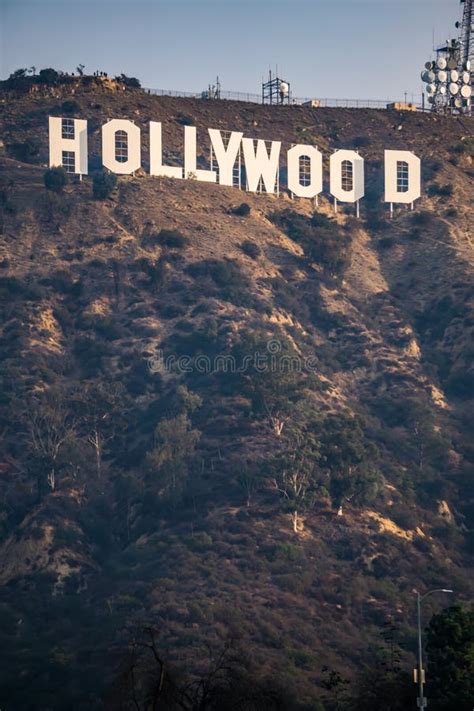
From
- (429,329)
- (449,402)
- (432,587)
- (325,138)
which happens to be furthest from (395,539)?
(325,138)

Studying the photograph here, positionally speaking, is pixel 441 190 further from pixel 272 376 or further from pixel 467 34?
pixel 272 376

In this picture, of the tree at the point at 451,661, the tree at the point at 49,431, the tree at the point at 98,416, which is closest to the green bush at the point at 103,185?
the tree at the point at 98,416

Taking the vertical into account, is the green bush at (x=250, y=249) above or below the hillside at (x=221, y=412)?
above

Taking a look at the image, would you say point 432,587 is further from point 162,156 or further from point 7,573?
point 162,156

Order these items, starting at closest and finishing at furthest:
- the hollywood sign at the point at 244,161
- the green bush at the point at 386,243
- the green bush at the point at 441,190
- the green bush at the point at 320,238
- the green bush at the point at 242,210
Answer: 1. the hollywood sign at the point at 244,161
2. the green bush at the point at 320,238
3. the green bush at the point at 242,210
4. the green bush at the point at 386,243
5. the green bush at the point at 441,190

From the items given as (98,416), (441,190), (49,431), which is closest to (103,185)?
(98,416)

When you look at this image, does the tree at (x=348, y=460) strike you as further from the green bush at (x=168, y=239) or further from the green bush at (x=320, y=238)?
the green bush at (x=168, y=239)

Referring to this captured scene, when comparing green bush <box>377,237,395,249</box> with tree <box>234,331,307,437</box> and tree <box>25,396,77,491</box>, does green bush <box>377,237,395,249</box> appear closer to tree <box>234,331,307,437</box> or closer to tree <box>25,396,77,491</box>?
tree <box>234,331,307,437</box>
